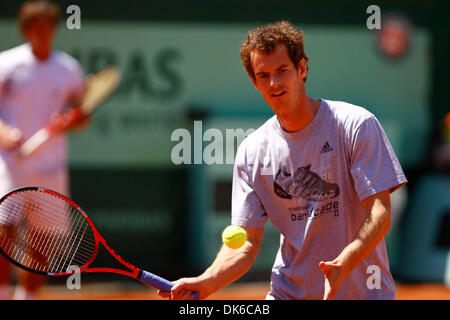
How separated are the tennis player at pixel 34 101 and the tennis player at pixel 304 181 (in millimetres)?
2471

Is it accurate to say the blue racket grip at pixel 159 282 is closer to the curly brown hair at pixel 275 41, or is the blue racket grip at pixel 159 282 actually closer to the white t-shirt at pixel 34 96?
the curly brown hair at pixel 275 41

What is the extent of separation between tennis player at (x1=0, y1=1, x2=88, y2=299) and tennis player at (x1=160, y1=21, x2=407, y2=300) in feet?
8.11

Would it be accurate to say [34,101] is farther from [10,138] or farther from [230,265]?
[230,265]

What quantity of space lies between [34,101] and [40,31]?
17.5 inches

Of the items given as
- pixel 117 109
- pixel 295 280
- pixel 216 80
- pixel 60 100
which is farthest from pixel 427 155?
pixel 295 280

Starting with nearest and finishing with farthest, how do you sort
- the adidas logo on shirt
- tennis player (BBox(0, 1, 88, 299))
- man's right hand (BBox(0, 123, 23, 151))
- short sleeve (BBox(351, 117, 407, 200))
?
short sleeve (BBox(351, 117, 407, 200)) < the adidas logo on shirt < man's right hand (BBox(0, 123, 23, 151)) < tennis player (BBox(0, 1, 88, 299))

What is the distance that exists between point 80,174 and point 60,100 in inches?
83.0

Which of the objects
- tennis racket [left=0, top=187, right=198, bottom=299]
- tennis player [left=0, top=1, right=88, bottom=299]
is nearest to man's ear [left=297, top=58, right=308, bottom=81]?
tennis racket [left=0, top=187, right=198, bottom=299]

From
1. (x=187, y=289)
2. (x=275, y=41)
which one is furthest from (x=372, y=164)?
(x=187, y=289)

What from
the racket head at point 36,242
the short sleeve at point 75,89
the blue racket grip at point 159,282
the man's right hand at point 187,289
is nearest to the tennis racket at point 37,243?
the racket head at point 36,242

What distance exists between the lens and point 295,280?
114 inches

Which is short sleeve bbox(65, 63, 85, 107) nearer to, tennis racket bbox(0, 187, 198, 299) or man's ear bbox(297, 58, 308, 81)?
tennis racket bbox(0, 187, 198, 299)

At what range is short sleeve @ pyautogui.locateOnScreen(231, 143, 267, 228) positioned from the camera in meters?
2.96
